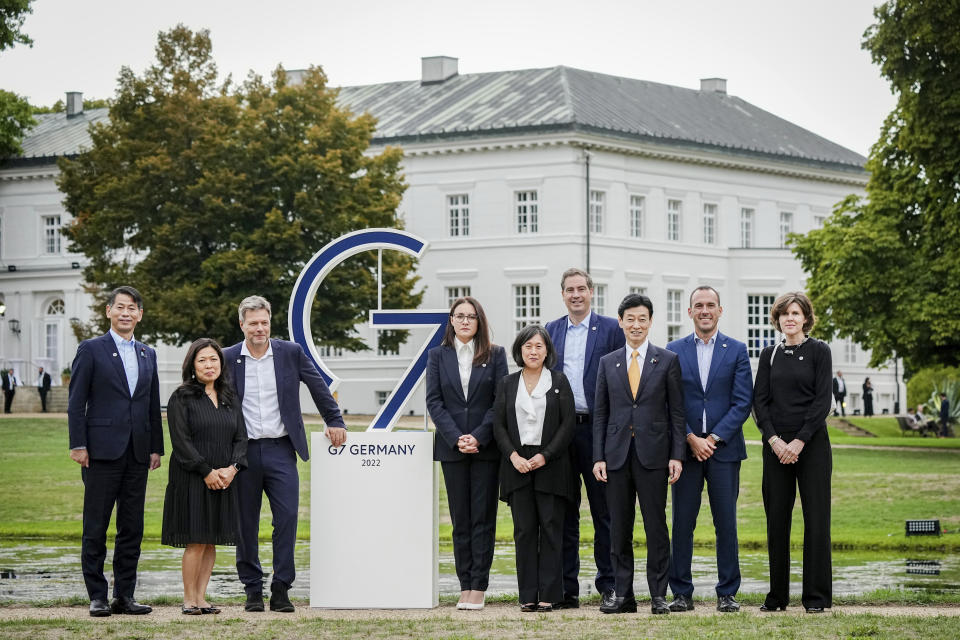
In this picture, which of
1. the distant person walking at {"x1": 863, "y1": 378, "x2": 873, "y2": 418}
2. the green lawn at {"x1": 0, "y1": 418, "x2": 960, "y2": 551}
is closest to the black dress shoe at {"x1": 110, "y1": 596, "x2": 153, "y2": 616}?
the green lawn at {"x1": 0, "y1": 418, "x2": 960, "y2": 551}

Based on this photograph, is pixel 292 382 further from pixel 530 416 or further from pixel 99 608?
pixel 99 608

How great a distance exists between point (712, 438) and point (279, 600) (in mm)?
3370

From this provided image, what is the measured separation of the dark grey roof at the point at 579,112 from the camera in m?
63.4

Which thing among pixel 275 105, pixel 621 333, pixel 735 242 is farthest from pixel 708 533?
pixel 735 242

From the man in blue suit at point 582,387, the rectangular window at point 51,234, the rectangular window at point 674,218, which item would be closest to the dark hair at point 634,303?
the man in blue suit at point 582,387

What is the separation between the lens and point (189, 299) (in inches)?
1933

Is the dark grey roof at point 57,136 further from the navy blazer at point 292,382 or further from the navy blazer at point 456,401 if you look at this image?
the navy blazer at point 456,401

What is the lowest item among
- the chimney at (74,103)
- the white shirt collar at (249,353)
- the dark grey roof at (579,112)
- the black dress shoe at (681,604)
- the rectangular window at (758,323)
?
the black dress shoe at (681,604)

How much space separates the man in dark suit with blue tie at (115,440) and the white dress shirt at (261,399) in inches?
27.1

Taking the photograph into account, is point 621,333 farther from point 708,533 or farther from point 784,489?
point 708,533

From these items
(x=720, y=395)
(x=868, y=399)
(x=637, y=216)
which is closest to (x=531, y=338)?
(x=720, y=395)

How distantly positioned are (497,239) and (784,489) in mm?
51848

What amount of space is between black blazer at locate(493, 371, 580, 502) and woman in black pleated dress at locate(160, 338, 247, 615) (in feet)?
6.16

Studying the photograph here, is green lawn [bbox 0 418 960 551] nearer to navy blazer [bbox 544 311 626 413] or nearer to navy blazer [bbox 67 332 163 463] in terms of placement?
navy blazer [bbox 544 311 626 413]
